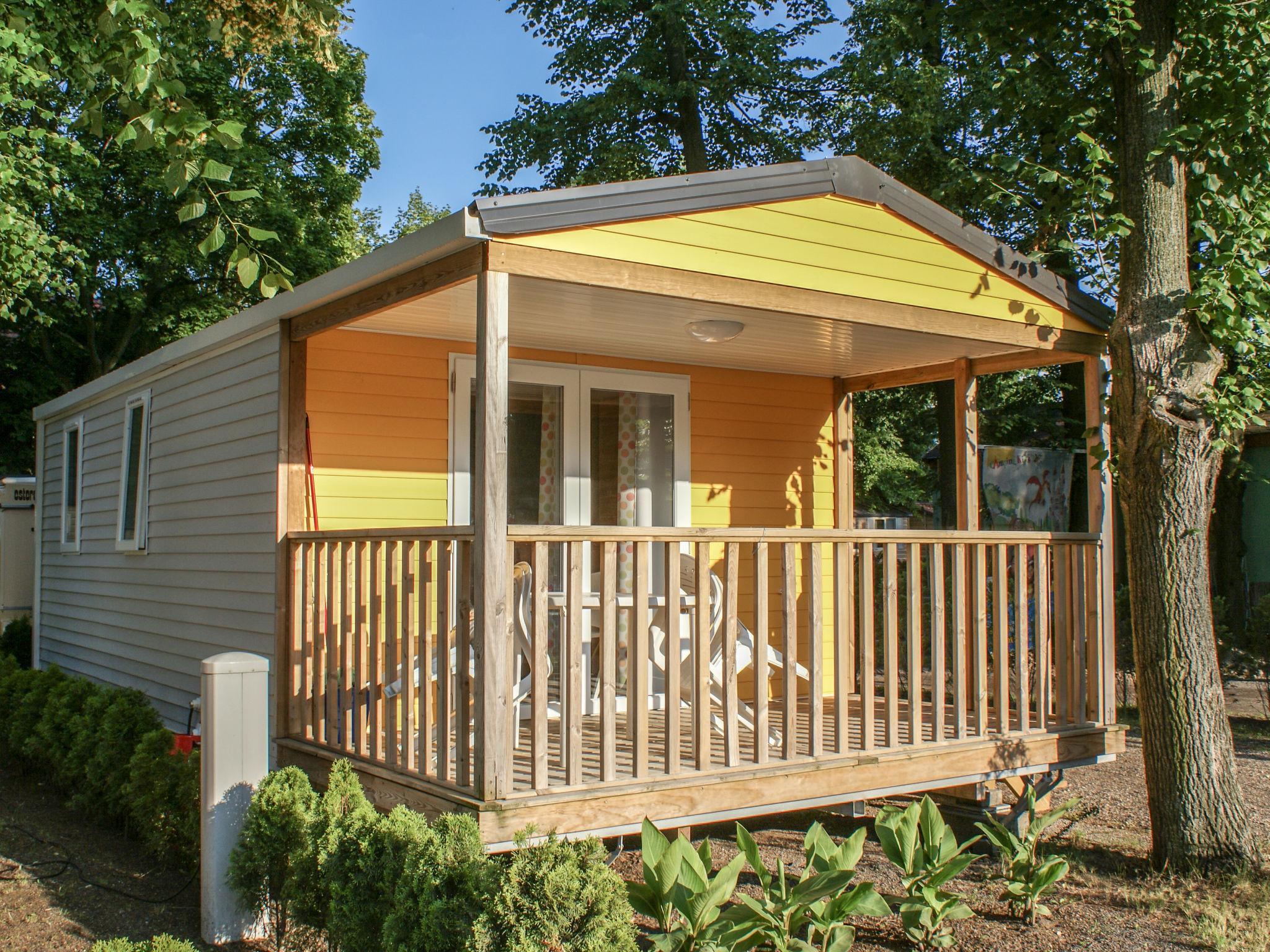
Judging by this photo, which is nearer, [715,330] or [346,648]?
[346,648]

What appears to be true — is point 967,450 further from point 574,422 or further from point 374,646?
point 374,646

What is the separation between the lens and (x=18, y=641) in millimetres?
11859

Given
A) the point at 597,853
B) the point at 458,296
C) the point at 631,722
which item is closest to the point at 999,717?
the point at 631,722

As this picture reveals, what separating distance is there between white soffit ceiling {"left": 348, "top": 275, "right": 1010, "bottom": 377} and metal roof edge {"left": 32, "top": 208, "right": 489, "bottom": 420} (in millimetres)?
265

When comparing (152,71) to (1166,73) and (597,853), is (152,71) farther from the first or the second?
(1166,73)

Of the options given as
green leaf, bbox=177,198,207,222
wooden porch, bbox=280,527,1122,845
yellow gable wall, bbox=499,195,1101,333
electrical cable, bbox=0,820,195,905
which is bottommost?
electrical cable, bbox=0,820,195,905

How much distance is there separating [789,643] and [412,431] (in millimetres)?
2640

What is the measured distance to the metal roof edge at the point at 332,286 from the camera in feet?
14.1

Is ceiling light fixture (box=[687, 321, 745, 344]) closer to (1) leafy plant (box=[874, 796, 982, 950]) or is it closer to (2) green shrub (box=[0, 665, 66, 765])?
(1) leafy plant (box=[874, 796, 982, 950])

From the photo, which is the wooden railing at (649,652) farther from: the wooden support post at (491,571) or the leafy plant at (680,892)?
the leafy plant at (680,892)

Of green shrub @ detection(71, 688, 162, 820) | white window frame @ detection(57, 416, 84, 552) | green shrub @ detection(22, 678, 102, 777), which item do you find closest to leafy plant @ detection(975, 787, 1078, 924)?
green shrub @ detection(71, 688, 162, 820)

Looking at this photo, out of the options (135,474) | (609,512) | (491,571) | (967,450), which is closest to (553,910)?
(491,571)

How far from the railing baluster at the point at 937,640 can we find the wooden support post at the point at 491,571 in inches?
89.2

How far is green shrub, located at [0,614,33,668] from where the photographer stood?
38.5 ft
